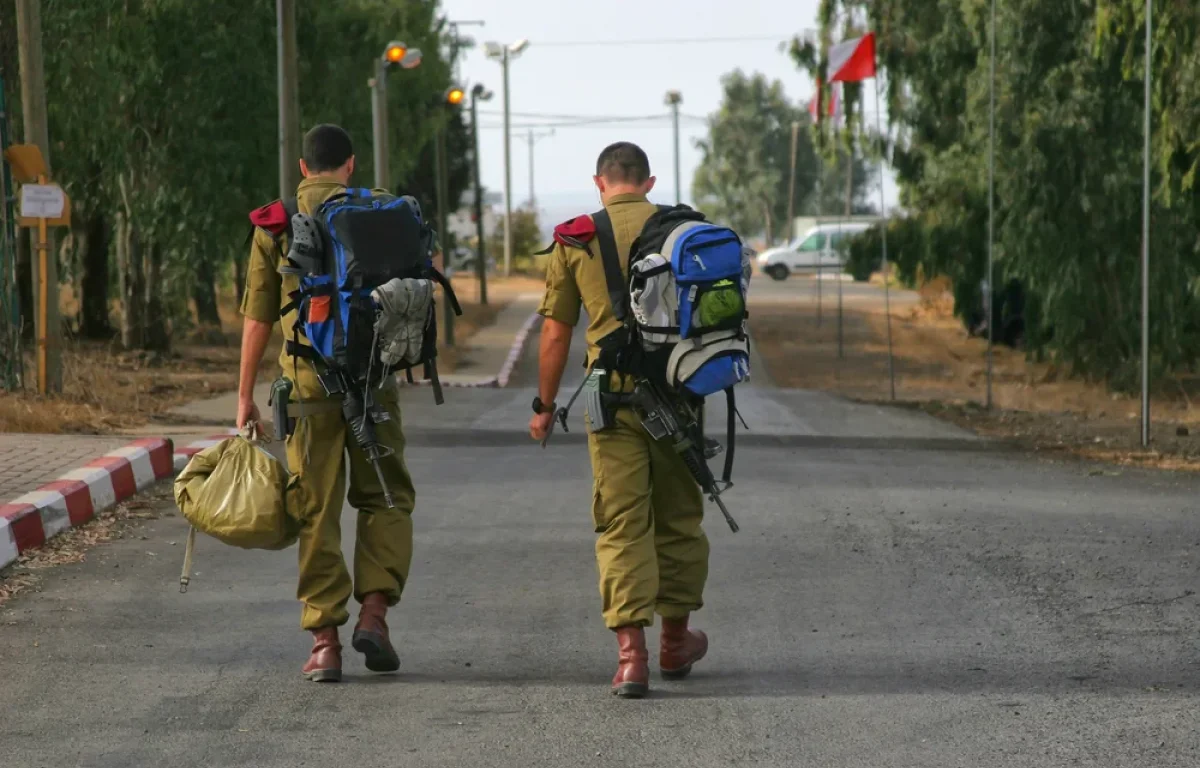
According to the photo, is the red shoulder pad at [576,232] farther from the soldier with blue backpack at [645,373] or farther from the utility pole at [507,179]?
the utility pole at [507,179]

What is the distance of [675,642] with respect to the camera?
613cm

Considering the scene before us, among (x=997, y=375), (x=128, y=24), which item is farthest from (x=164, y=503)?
(x=997, y=375)

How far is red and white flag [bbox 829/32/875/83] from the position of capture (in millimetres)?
26188

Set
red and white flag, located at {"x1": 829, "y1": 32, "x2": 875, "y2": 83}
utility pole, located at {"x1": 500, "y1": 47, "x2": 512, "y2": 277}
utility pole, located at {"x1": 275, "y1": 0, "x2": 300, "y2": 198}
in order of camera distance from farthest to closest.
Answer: utility pole, located at {"x1": 500, "y1": 47, "x2": 512, "y2": 277}, red and white flag, located at {"x1": 829, "y1": 32, "x2": 875, "y2": 83}, utility pole, located at {"x1": 275, "y1": 0, "x2": 300, "y2": 198}

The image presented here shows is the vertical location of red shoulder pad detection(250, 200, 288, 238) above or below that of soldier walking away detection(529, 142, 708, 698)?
above

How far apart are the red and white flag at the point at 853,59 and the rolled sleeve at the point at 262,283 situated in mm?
20884

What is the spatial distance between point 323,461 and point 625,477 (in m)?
1.04

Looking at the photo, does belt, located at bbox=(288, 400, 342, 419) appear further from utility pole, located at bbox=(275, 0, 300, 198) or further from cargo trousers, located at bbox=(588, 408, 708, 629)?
utility pole, located at bbox=(275, 0, 300, 198)

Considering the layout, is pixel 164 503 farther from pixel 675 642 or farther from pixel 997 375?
pixel 997 375

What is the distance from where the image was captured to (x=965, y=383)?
2917cm

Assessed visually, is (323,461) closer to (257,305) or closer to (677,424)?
(257,305)

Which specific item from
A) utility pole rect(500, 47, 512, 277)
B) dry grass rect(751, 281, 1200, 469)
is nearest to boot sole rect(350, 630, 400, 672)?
dry grass rect(751, 281, 1200, 469)

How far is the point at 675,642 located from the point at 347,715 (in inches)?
45.8

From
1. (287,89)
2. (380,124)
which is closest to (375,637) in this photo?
(287,89)
